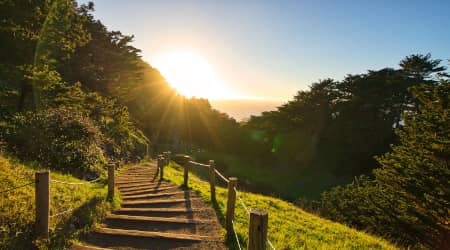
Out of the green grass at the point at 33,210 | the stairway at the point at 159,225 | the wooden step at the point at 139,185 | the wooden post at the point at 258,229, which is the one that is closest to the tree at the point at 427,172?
the stairway at the point at 159,225

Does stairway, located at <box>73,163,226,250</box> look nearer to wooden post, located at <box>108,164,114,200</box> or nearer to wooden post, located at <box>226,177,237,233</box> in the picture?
wooden post, located at <box>226,177,237,233</box>

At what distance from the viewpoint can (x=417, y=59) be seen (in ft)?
97.1

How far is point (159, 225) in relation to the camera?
250 inches

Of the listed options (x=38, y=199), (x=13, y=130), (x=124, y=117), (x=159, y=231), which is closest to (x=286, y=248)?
(x=159, y=231)

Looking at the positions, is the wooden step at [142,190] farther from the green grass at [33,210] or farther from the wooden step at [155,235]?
the wooden step at [155,235]

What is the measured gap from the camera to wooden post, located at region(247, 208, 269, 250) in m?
3.40

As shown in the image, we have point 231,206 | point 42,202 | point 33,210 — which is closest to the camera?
point 42,202

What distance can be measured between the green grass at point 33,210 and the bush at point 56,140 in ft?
5.28

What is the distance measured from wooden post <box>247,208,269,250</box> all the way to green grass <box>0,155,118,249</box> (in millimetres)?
3692

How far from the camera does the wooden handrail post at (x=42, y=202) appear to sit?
460 centimetres

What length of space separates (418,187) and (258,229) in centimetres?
1245

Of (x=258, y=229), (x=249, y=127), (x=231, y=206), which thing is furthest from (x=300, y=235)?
(x=249, y=127)

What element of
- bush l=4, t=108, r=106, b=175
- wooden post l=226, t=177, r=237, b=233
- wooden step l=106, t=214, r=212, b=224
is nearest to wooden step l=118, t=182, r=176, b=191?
bush l=4, t=108, r=106, b=175

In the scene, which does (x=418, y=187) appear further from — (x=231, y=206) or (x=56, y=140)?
(x=56, y=140)
